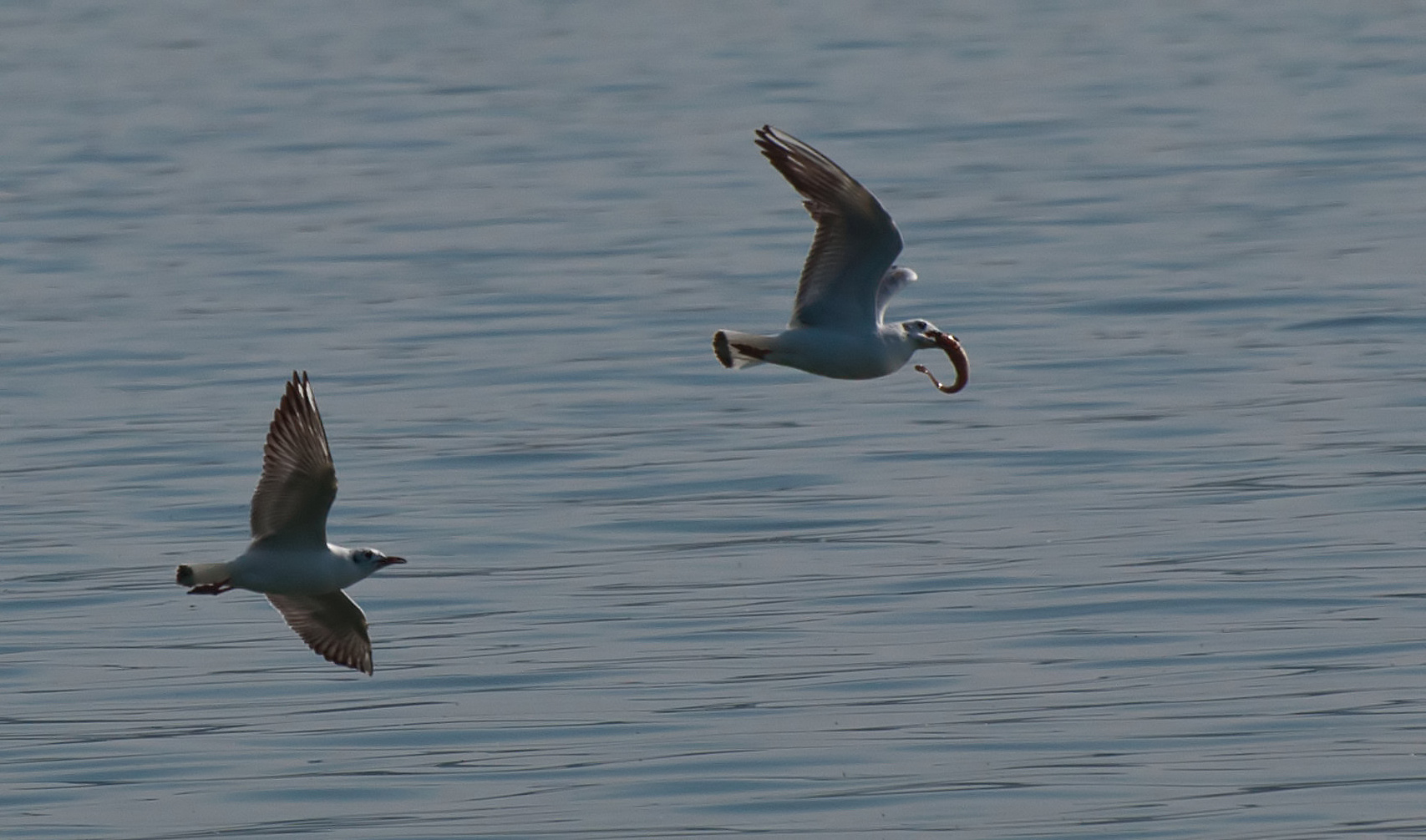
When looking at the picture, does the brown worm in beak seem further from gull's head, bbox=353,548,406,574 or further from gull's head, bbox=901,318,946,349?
gull's head, bbox=353,548,406,574

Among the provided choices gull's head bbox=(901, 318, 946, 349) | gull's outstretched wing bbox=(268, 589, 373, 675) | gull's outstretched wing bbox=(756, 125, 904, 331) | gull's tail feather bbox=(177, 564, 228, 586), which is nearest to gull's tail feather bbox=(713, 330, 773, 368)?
gull's outstretched wing bbox=(756, 125, 904, 331)

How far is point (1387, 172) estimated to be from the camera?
33.2m

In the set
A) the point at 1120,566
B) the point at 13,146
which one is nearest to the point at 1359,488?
the point at 1120,566

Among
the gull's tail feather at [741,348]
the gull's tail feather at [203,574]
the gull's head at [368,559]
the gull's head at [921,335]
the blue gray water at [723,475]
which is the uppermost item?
the gull's tail feather at [741,348]

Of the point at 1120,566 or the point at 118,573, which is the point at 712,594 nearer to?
the point at 1120,566

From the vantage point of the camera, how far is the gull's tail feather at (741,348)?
1316cm

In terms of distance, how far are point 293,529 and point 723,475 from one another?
7649 mm

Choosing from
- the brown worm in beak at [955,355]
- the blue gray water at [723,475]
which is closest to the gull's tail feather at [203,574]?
the blue gray water at [723,475]

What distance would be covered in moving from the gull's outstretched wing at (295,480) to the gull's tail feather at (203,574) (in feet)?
1.09

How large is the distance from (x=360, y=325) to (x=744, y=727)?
491 inches

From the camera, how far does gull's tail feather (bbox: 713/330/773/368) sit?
13.2 metres

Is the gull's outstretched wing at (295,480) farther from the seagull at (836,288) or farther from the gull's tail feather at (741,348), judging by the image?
the seagull at (836,288)

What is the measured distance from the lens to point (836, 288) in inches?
548

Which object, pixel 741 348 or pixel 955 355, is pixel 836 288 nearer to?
pixel 741 348
